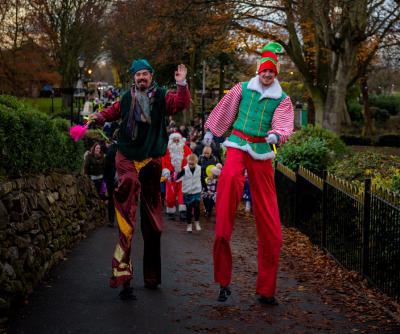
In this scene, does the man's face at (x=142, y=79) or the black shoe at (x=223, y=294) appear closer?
the black shoe at (x=223, y=294)

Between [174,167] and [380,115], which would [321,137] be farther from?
[380,115]

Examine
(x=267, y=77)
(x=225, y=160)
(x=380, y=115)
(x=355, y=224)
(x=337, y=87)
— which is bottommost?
(x=355, y=224)

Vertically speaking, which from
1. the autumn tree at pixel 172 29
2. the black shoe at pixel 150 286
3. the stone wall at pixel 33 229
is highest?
the autumn tree at pixel 172 29

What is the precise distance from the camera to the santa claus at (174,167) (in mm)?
14327

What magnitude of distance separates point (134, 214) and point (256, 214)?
120 centimetres

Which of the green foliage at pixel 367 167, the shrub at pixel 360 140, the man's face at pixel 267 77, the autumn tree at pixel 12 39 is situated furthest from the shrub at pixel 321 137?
the shrub at pixel 360 140

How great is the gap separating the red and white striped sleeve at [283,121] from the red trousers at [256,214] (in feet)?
1.11

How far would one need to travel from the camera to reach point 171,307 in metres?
6.41

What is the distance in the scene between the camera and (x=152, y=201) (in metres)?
7.05

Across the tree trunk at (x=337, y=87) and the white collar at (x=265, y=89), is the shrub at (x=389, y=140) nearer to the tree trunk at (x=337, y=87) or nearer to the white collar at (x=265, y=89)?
the tree trunk at (x=337, y=87)

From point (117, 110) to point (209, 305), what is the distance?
2.13 metres

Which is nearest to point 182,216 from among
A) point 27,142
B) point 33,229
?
point 27,142

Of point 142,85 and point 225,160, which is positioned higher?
point 142,85

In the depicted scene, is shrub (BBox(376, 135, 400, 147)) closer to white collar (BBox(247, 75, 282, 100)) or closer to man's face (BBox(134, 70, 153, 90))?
white collar (BBox(247, 75, 282, 100))
